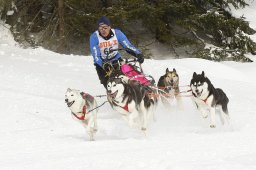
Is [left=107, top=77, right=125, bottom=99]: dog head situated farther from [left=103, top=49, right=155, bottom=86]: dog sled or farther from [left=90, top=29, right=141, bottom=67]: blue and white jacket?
[left=90, top=29, right=141, bottom=67]: blue and white jacket

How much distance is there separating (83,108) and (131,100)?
28.2 inches

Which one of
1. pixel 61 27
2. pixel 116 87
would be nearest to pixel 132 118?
pixel 116 87

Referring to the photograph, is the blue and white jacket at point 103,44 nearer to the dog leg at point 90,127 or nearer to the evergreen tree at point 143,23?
the dog leg at point 90,127

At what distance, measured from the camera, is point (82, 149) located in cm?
588

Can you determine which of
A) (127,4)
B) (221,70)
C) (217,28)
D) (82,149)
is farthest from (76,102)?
(217,28)

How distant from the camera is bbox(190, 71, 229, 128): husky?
710cm

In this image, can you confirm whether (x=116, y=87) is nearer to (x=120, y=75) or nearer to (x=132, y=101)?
(x=132, y=101)

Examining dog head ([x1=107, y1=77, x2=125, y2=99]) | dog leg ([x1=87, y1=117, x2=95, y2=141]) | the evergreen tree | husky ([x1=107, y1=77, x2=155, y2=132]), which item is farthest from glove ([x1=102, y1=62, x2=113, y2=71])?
the evergreen tree

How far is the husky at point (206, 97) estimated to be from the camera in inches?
280

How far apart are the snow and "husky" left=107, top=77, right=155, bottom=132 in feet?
0.93

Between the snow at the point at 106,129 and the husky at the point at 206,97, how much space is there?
11.6 inches

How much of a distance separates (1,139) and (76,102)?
1286mm

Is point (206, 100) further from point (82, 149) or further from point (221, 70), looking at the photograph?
point (221, 70)

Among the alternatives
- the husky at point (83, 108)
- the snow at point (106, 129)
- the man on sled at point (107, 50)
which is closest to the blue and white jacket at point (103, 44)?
the man on sled at point (107, 50)
